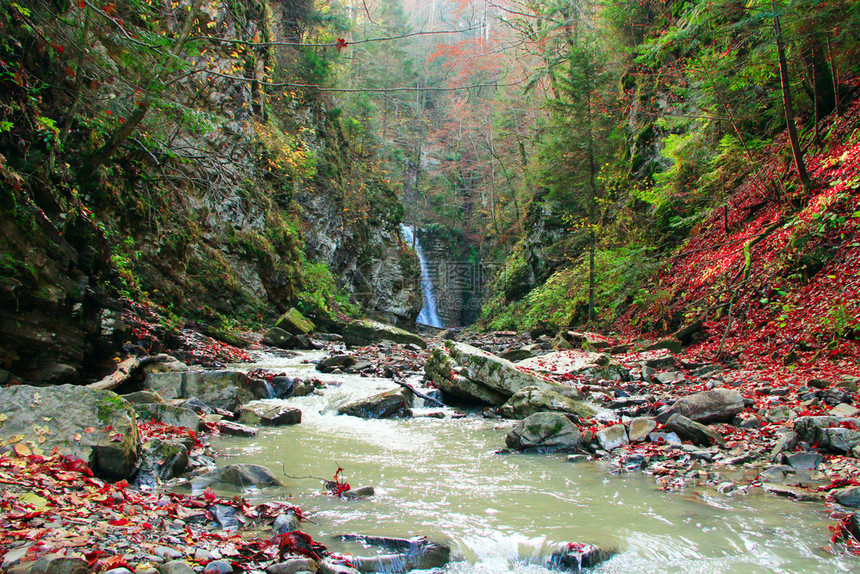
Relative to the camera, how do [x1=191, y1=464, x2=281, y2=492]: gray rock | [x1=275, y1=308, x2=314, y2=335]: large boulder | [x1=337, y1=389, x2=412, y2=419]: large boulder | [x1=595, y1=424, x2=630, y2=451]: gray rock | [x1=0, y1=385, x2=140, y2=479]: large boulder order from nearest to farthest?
[x1=0, y1=385, x2=140, y2=479]: large boulder < [x1=191, y1=464, x2=281, y2=492]: gray rock < [x1=595, y1=424, x2=630, y2=451]: gray rock < [x1=337, y1=389, x2=412, y2=419]: large boulder < [x1=275, y1=308, x2=314, y2=335]: large boulder

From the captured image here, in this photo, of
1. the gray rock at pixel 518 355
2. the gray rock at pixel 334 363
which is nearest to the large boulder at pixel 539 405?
the gray rock at pixel 334 363

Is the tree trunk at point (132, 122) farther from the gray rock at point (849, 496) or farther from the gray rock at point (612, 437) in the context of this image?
Result: the gray rock at point (849, 496)

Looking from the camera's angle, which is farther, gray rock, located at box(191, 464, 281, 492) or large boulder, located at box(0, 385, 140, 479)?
gray rock, located at box(191, 464, 281, 492)

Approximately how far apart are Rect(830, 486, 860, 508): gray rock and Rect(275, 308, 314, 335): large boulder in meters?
12.1

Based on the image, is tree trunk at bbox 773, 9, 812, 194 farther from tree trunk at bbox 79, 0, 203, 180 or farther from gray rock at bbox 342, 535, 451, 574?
gray rock at bbox 342, 535, 451, 574

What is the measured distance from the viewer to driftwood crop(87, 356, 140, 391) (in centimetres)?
541

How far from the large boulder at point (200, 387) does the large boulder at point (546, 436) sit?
3.90 m

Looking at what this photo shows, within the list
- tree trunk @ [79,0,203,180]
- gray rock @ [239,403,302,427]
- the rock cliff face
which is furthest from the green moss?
tree trunk @ [79,0,203,180]

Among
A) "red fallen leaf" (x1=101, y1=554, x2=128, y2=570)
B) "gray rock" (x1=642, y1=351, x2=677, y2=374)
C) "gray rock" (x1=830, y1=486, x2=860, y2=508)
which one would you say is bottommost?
"red fallen leaf" (x1=101, y1=554, x2=128, y2=570)

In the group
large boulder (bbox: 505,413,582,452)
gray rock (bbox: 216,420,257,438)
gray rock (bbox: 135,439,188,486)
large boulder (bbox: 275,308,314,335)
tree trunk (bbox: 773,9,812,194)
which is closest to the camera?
gray rock (bbox: 135,439,188,486)

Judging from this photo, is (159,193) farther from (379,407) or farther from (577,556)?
(577,556)

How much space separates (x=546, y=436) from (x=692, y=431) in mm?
1517

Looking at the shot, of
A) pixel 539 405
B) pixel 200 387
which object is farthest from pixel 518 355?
pixel 200 387

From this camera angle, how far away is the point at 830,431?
395 cm
